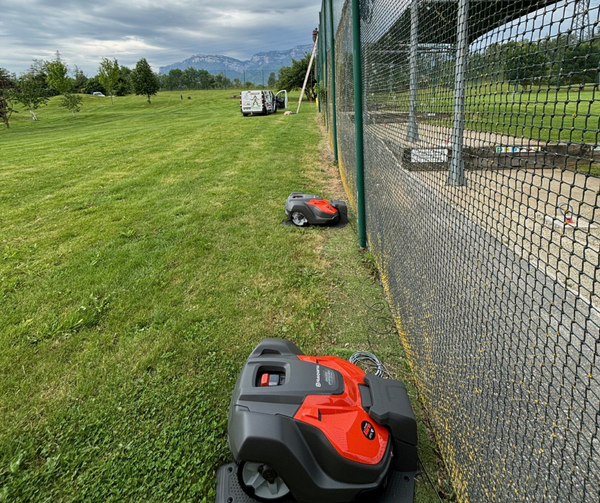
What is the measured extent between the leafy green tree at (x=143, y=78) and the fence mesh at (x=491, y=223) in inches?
1549

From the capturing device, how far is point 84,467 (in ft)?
5.78

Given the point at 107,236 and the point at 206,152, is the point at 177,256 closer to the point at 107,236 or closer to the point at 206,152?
the point at 107,236

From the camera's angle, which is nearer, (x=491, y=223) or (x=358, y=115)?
(x=491, y=223)

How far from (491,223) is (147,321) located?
2.34m

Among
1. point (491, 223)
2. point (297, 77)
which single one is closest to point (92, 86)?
point (297, 77)

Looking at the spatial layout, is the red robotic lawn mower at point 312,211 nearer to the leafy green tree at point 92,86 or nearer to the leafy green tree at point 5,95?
the leafy green tree at point 5,95

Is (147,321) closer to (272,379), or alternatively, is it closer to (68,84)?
(272,379)

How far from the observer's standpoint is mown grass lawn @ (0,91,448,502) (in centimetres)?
179

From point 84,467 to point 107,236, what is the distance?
10.1 ft

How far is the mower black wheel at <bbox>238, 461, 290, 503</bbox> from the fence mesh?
0.71 metres

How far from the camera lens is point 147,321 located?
2.82 meters

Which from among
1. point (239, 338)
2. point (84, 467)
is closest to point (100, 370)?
point (84, 467)

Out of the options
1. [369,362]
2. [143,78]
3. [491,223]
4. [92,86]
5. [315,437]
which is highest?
[92,86]

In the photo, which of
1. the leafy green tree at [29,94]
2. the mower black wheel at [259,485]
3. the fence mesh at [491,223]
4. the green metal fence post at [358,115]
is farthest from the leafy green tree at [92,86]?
the mower black wheel at [259,485]
